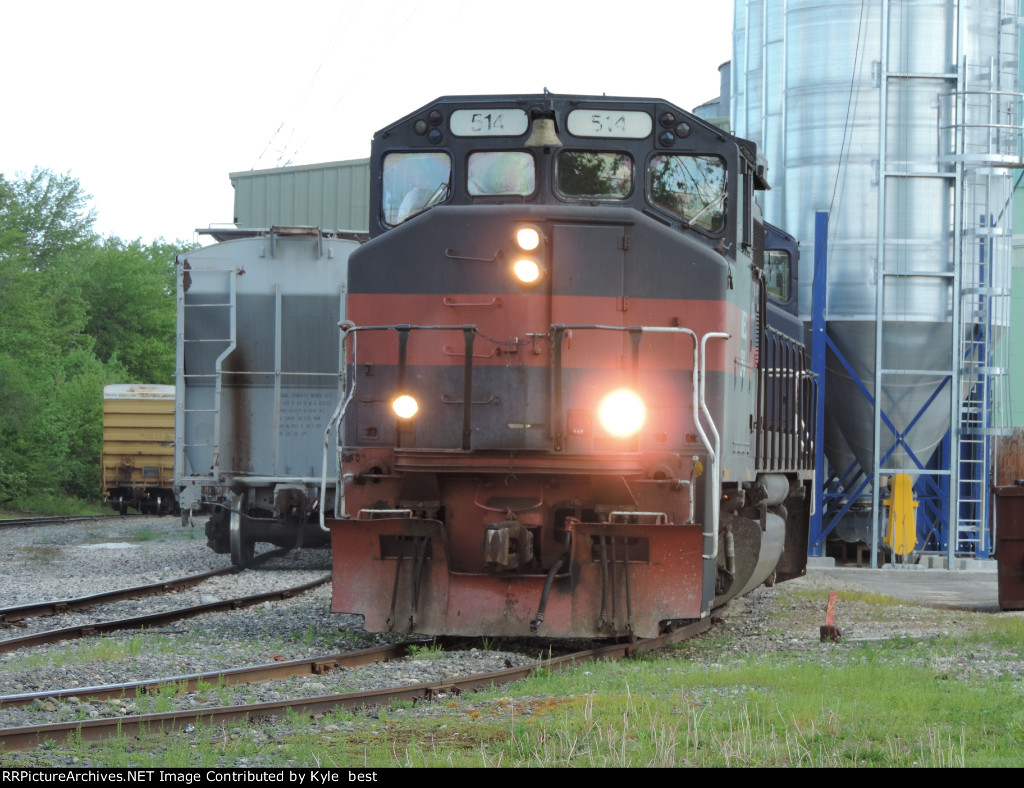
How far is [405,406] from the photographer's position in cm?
896

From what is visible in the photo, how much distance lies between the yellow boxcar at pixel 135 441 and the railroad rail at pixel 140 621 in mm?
20577

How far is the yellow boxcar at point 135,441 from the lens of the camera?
32844 mm

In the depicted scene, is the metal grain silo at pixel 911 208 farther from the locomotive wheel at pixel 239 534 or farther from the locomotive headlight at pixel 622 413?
the locomotive headlight at pixel 622 413

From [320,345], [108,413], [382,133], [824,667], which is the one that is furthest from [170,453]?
[824,667]

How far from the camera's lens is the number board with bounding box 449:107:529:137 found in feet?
30.6

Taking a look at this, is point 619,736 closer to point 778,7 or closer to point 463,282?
point 463,282

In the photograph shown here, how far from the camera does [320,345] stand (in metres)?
16.5

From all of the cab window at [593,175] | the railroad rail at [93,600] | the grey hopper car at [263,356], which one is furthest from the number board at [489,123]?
the grey hopper car at [263,356]

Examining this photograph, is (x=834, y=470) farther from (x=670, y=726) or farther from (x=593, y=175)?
(x=670, y=726)

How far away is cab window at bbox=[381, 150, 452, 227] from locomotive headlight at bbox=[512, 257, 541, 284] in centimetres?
97

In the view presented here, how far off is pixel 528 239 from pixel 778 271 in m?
6.50

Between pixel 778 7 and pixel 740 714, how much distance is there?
17.6 m

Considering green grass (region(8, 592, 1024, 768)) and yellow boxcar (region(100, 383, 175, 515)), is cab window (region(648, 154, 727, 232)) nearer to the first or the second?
green grass (region(8, 592, 1024, 768))

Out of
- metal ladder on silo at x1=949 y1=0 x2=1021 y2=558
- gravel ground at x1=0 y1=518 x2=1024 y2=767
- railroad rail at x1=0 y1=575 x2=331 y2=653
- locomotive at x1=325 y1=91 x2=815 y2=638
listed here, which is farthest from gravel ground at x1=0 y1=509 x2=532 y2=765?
metal ladder on silo at x1=949 y1=0 x2=1021 y2=558
